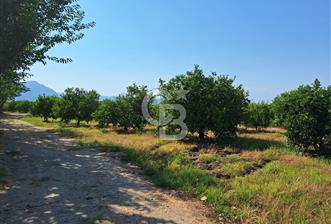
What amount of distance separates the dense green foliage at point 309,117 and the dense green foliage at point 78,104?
22946 millimetres

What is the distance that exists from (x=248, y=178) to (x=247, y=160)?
2445 mm

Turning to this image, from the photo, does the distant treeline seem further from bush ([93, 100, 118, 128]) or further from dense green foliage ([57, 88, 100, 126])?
dense green foliage ([57, 88, 100, 126])

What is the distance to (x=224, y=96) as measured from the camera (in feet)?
54.2

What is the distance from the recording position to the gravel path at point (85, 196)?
268 inches

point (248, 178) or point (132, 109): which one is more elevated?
point (132, 109)

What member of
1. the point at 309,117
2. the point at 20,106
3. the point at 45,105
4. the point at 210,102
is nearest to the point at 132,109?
the point at 210,102

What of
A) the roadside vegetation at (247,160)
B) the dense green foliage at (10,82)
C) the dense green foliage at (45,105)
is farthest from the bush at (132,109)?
the dense green foliage at (45,105)

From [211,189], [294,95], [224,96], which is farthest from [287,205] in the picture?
[224,96]

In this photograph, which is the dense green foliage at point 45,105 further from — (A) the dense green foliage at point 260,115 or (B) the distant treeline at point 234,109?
(A) the dense green foliage at point 260,115

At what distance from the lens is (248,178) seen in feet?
30.0

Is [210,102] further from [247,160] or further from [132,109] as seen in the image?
[132,109]

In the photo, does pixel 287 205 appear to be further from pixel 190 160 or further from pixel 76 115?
pixel 76 115

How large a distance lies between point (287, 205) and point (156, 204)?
2740mm

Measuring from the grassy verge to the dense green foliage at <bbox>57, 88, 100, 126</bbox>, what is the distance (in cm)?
1975
